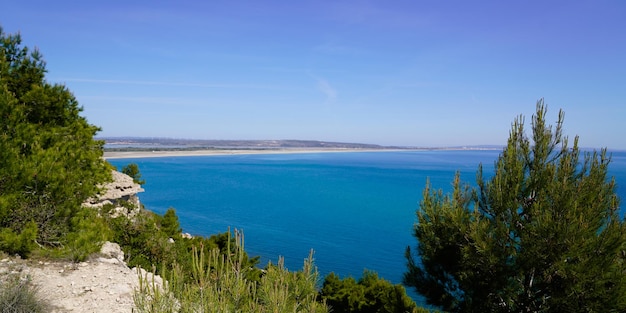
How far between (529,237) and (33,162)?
10.4 metres

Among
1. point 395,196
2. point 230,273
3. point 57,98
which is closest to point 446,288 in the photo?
point 230,273

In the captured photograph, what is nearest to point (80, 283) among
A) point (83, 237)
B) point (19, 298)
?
point (83, 237)

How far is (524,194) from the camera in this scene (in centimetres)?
835

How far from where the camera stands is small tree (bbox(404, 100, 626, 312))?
268 inches

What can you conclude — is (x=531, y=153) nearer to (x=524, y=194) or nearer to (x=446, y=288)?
(x=524, y=194)

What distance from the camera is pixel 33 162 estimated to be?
7.98 meters

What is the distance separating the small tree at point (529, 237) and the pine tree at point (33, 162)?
853cm

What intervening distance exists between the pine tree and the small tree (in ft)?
28.0

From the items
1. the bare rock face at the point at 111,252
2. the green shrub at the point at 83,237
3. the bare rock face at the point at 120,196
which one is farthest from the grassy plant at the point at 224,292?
the bare rock face at the point at 120,196

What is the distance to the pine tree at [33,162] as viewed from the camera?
782cm

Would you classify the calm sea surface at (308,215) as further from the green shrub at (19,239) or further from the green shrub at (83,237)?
the green shrub at (19,239)

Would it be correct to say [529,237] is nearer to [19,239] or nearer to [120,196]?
[19,239]

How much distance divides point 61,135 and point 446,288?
1077 centimetres

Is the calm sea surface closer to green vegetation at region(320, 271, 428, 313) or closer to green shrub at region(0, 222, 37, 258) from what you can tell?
green vegetation at region(320, 271, 428, 313)
